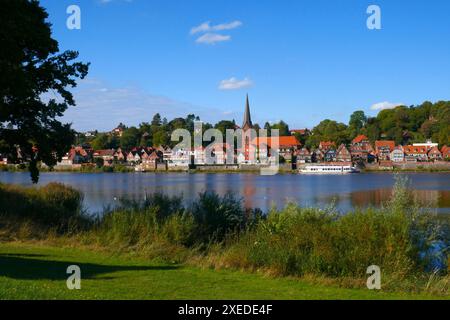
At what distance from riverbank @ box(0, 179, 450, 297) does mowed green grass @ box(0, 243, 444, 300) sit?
34.3 inches

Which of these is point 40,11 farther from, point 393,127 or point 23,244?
point 393,127

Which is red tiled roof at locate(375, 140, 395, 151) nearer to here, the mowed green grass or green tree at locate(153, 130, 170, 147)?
green tree at locate(153, 130, 170, 147)

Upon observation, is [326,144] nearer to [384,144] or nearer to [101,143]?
[384,144]

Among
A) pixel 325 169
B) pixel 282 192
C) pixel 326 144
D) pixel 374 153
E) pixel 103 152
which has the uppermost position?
pixel 326 144

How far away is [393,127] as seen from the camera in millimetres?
184375

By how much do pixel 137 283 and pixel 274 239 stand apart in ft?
17.6

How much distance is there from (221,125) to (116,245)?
16783 centimetres

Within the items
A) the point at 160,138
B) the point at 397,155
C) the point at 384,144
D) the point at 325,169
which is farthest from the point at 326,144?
the point at 160,138

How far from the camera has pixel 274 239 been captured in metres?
15.4

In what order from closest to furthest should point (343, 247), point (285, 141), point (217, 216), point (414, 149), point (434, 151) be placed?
1. point (343, 247)
2. point (217, 216)
3. point (434, 151)
4. point (414, 149)
5. point (285, 141)

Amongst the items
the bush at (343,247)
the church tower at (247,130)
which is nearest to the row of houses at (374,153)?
the church tower at (247,130)

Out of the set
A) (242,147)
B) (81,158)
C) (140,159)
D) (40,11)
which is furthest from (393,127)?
(40,11)

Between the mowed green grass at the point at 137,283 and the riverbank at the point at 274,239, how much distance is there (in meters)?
0.87

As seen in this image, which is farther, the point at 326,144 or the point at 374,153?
the point at 326,144
